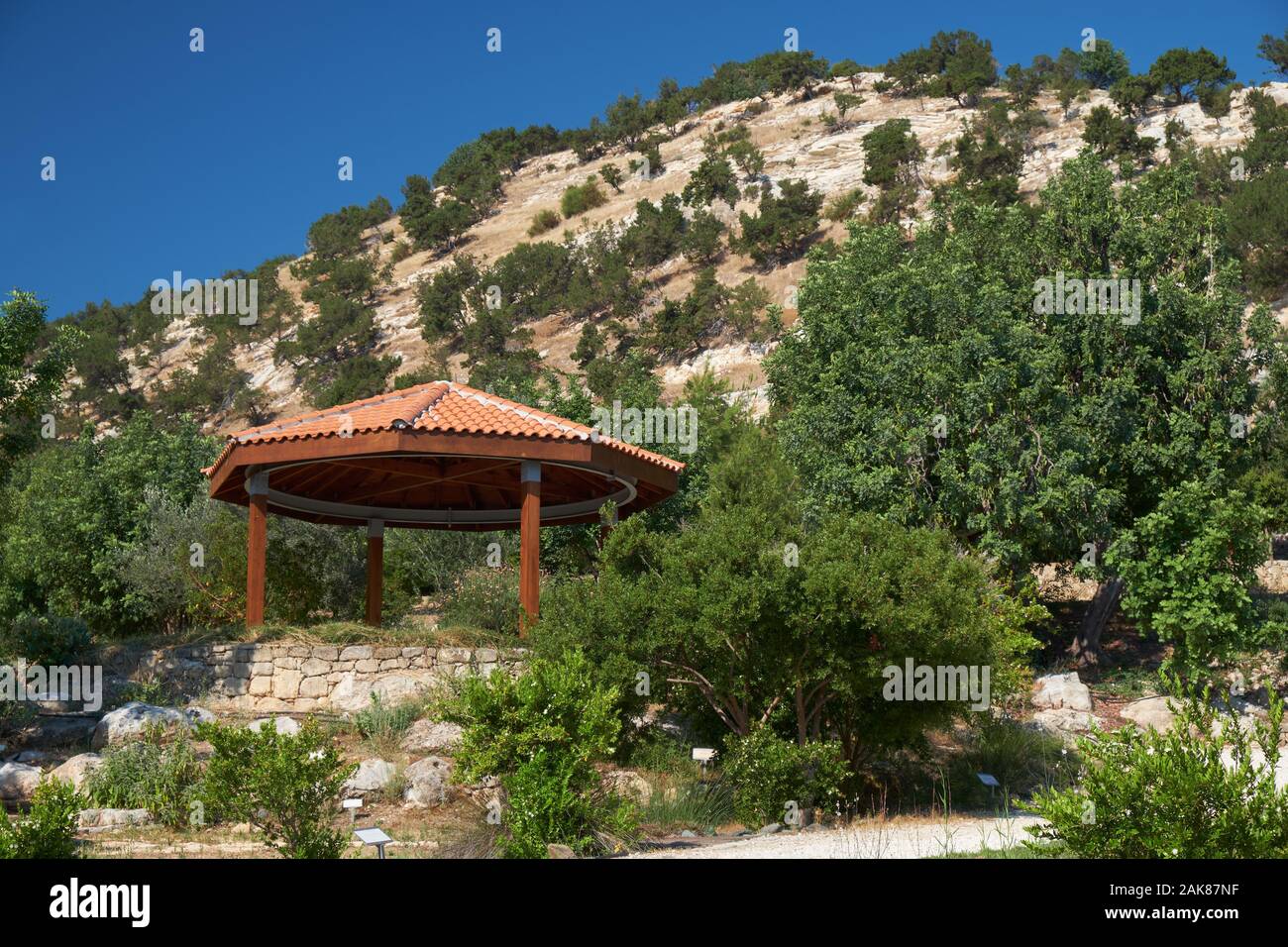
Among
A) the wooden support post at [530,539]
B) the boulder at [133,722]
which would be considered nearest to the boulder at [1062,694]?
the wooden support post at [530,539]

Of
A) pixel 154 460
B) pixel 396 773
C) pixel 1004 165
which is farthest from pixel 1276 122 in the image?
pixel 396 773

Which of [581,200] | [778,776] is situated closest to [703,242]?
[581,200]

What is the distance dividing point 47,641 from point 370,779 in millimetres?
7286

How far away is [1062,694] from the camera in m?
19.6

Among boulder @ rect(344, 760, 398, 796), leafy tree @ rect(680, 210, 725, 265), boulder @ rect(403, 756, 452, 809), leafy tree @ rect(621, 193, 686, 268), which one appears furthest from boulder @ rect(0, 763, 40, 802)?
leafy tree @ rect(621, 193, 686, 268)

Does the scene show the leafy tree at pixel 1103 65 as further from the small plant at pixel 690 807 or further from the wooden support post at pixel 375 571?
the small plant at pixel 690 807

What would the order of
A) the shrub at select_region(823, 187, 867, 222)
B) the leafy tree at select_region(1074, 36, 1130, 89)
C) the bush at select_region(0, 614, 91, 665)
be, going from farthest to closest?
1. the leafy tree at select_region(1074, 36, 1130, 89)
2. the shrub at select_region(823, 187, 867, 222)
3. the bush at select_region(0, 614, 91, 665)

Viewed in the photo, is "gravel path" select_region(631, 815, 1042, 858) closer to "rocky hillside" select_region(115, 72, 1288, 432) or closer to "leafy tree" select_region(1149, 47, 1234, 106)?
"rocky hillside" select_region(115, 72, 1288, 432)

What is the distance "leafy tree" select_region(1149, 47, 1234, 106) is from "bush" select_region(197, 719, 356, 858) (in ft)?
214

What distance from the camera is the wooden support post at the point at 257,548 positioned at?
17.1 m

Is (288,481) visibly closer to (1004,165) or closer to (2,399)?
(2,399)

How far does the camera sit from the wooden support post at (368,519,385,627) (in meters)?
20.6
